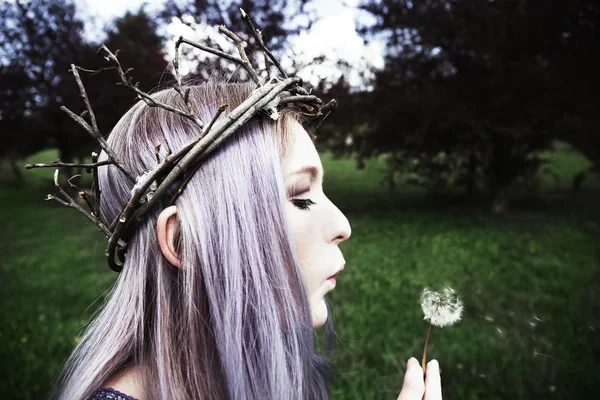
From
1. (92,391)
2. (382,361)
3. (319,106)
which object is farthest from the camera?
(382,361)

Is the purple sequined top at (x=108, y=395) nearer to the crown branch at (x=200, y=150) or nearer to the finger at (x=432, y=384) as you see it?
the crown branch at (x=200, y=150)

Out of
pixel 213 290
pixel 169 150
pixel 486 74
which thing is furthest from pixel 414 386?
pixel 486 74

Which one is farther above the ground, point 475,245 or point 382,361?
point 382,361

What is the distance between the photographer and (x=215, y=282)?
39.3 inches

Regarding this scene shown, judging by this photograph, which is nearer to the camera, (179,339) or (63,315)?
(179,339)

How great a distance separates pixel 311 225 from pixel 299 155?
18 centimetres

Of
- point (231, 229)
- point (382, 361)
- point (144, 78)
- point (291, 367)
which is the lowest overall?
point (382, 361)

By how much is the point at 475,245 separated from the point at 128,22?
11.9m

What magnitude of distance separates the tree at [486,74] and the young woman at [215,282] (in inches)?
281

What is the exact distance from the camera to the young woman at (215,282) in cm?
100

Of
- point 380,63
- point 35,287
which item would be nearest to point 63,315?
point 35,287

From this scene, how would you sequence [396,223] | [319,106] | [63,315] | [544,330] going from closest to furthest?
1. [319,106]
2. [544,330]
3. [63,315]
4. [396,223]

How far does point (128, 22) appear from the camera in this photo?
1305 centimetres

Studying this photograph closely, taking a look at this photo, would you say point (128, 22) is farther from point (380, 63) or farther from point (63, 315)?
point (63, 315)
